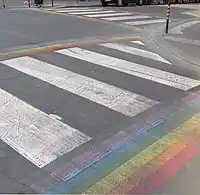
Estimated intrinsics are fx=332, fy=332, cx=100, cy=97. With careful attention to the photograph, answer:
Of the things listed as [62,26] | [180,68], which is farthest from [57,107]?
[62,26]

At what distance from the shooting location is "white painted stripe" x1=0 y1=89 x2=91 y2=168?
4434 millimetres

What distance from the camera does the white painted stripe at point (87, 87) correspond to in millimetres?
6066

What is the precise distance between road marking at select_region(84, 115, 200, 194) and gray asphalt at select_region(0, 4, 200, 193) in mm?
650

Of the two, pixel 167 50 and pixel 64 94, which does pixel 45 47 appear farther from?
pixel 64 94

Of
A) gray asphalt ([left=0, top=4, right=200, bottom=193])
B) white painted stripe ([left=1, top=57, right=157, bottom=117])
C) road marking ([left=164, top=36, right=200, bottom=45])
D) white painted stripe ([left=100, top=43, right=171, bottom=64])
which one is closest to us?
gray asphalt ([left=0, top=4, right=200, bottom=193])

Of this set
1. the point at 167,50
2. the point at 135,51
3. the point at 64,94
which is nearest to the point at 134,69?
the point at 135,51

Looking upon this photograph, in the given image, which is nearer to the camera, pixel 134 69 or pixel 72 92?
pixel 72 92

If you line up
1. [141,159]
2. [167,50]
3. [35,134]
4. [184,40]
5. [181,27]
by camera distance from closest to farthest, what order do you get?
[141,159] → [35,134] → [167,50] → [184,40] → [181,27]

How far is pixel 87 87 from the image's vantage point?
6891mm

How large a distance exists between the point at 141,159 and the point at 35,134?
1611mm

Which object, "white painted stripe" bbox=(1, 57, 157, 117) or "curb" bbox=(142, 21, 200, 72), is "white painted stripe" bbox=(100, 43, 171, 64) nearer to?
"curb" bbox=(142, 21, 200, 72)

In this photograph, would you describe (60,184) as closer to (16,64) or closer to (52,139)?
(52,139)

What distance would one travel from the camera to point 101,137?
193 inches

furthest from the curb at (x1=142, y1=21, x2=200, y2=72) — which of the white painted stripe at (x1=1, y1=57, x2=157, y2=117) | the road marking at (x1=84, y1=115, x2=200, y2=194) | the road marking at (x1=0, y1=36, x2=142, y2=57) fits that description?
the road marking at (x1=84, y1=115, x2=200, y2=194)
